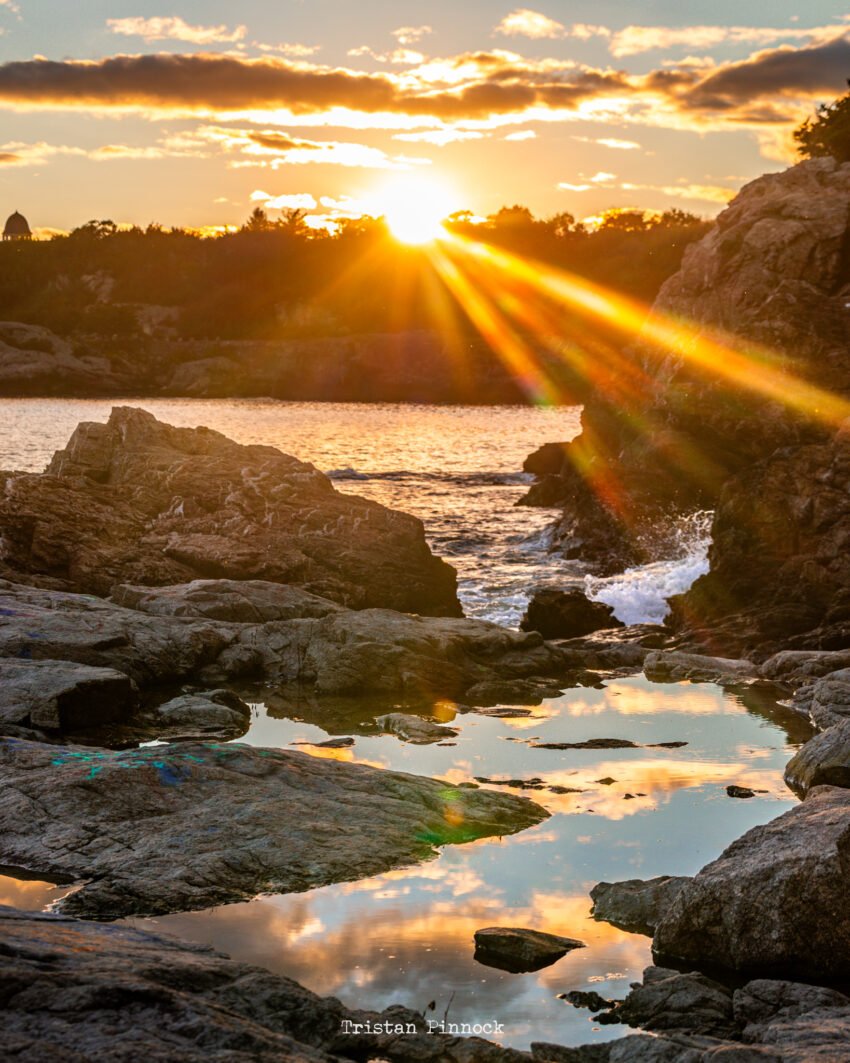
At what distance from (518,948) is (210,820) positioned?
8.89 ft

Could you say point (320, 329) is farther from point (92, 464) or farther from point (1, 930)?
point (1, 930)

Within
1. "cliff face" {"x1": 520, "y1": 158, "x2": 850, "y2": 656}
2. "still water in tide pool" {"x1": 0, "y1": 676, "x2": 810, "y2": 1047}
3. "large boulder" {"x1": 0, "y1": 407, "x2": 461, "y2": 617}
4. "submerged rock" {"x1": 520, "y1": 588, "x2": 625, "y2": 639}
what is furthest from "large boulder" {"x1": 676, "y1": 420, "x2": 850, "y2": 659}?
"large boulder" {"x1": 0, "y1": 407, "x2": 461, "y2": 617}

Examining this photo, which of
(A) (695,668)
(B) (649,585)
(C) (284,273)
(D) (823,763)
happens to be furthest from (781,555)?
(C) (284,273)

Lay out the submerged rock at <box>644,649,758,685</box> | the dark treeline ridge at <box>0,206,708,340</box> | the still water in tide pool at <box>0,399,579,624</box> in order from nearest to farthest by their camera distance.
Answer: the submerged rock at <box>644,649,758,685</box> < the still water in tide pool at <box>0,399,579,624</box> < the dark treeline ridge at <box>0,206,708,340</box>

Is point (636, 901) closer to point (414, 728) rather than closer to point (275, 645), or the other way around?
point (414, 728)

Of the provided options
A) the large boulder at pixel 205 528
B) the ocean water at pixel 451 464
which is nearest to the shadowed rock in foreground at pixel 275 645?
the large boulder at pixel 205 528

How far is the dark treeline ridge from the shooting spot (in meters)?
143

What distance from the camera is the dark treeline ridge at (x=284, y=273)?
470 ft

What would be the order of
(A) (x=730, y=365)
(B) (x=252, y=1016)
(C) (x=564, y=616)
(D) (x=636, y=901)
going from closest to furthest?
(B) (x=252, y=1016) → (D) (x=636, y=901) → (C) (x=564, y=616) → (A) (x=730, y=365)

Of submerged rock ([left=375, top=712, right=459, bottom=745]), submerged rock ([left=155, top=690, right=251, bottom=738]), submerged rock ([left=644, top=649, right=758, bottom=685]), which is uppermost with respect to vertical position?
submerged rock ([left=155, top=690, right=251, bottom=738])

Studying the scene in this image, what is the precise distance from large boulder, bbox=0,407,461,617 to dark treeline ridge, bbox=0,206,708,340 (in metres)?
114

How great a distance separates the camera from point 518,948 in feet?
26.0

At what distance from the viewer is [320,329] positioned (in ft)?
472

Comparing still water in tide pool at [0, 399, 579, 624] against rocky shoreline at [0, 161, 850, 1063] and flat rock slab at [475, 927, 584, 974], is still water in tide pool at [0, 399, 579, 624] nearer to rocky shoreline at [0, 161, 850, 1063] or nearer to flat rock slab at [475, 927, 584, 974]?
rocky shoreline at [0, 161, 850, 1063]
